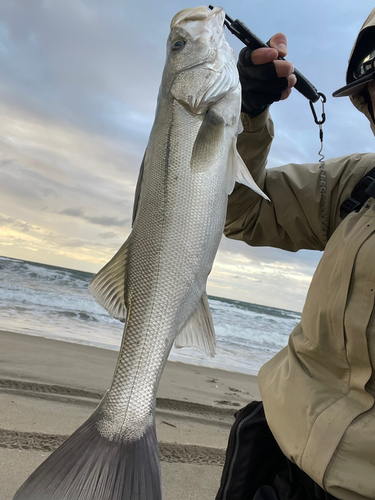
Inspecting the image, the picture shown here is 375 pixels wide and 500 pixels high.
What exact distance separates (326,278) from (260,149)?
35.1 inches

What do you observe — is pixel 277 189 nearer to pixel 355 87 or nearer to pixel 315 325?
pixel 355 87

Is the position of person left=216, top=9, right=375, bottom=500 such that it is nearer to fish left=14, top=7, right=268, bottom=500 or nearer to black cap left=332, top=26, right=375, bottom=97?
black cap left=332, top=26, right=375, bottom=97

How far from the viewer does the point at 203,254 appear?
5.26 feet

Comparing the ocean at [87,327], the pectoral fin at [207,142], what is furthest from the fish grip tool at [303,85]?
the ocean at [87,327]

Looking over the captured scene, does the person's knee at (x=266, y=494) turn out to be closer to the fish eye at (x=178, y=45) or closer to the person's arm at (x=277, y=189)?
the person's arm at (x=277, y=189)

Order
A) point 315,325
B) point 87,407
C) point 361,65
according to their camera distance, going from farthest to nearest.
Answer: point 87,407, point 361,65, point 315,325

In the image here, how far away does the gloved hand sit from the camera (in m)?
1.70

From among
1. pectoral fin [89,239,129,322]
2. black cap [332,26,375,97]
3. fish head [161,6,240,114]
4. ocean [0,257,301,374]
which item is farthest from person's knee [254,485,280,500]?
ocean [0,257,301,374]

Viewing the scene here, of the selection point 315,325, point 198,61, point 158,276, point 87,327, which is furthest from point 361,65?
point 87,327

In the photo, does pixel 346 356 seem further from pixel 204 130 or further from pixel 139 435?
pixel 204 130

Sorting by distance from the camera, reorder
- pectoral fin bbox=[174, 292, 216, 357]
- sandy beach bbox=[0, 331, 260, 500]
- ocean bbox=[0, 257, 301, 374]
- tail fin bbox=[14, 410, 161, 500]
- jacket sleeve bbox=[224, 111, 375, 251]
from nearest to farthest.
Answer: tail fin bbox=[14, 410, 161, 500] < pectoral fin bbox=[174, 292, 216, 357] < jacket sleeve bbox=[224, 111, 375, 251] < sandy beach bbox=[0, 331, 260, 500] < ocean bbox=[0, 257, 301, 374]

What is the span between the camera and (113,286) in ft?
5.58

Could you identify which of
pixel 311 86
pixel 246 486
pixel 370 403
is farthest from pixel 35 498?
pixel 311 86

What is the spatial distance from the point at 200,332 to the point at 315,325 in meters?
0.49
